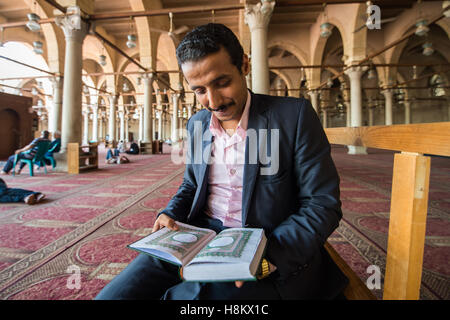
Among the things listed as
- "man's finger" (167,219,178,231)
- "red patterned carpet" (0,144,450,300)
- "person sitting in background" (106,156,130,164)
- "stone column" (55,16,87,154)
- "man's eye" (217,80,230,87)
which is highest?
"stone column" (55,16,87,154)

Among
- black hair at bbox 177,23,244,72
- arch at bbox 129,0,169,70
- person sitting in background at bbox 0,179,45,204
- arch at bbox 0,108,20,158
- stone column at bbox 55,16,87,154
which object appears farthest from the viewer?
arch at bbox 129,0,169,70

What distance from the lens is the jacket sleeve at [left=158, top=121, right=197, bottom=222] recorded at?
118 centimetres

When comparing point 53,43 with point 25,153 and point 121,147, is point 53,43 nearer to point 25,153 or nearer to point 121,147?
point 121,147

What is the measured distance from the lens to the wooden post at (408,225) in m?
0.72

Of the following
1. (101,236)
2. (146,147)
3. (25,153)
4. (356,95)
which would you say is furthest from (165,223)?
(146,147)

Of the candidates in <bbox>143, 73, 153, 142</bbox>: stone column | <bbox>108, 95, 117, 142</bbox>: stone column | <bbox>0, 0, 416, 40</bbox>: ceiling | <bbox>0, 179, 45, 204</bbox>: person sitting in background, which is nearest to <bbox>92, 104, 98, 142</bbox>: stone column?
<bbox>108, 95, 117, 142</bbox>: stone column

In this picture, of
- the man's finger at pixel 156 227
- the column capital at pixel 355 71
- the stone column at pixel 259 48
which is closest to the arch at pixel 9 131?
the stone column at pixel 259 48

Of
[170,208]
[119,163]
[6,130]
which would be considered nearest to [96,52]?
[6,130]

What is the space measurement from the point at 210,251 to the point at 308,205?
1.37 ft

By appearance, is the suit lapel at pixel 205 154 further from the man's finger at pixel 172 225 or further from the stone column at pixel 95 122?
the stone column at pixel 95 122

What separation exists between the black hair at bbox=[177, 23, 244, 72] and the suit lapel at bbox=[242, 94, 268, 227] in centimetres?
25

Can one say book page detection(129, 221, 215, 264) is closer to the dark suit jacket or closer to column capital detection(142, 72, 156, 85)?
the dark suit jacket
